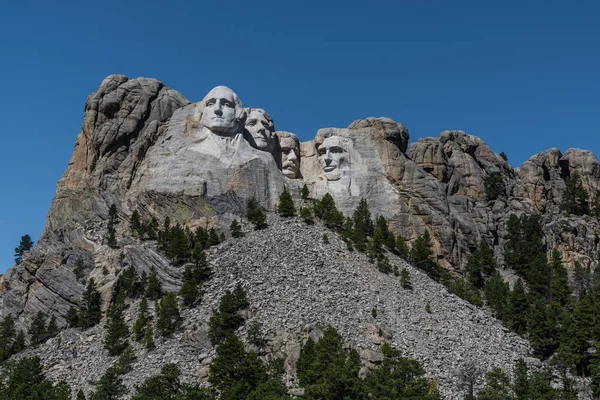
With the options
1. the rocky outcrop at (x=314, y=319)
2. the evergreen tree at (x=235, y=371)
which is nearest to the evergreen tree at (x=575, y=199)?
the rocky outcrop at (x=314, y=319)

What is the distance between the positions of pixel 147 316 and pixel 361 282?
16.1 metres

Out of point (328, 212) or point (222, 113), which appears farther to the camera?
point (222, 113)

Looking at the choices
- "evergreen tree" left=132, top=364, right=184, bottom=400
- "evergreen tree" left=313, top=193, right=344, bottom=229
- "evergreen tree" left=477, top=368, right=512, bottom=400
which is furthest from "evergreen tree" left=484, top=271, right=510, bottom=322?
"evergreen tree" left=132, top=364, right=184, bottom=400

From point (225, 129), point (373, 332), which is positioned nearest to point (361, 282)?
point (373, 332)

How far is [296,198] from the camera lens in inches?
3588

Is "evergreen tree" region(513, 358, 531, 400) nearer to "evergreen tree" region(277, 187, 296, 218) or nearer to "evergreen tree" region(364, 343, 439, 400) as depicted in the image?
"evergreen tree" region(364, 343, 439, 400)

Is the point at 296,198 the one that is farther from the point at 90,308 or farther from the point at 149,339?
the point at 149,339

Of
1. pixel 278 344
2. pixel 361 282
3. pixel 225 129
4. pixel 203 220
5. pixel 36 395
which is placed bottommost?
pixel 36 395

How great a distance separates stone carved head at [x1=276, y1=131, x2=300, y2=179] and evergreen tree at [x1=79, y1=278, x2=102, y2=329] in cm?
2505

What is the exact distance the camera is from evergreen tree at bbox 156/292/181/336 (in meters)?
70.6

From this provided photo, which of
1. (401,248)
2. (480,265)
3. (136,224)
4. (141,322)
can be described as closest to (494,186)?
(480,265)

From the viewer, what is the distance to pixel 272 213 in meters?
87.6

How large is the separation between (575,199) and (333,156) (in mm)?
23758

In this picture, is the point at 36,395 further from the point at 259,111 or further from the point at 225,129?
the point at 259,111
